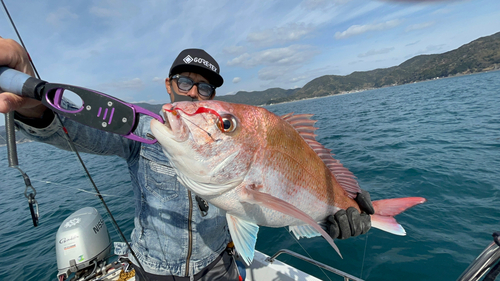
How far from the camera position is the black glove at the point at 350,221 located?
219 centimetres

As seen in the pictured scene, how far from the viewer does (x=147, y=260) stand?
212 centimetres

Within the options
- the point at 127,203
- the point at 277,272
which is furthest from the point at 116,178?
the point at 277,272

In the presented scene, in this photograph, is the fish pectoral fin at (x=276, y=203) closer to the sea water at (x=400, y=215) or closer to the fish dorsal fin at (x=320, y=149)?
the fish dorsal fin at (x=320, y=149)

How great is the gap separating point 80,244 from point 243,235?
11.7ft

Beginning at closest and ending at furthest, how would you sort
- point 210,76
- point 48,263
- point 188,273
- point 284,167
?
point 284,167 → point 188,273 → point 210,76 → point 48,263

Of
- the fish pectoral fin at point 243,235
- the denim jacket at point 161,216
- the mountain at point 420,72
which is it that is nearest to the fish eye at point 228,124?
the fish pectoral fin at point 243,235

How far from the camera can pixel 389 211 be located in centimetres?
243

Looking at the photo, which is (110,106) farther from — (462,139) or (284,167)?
(462,139)

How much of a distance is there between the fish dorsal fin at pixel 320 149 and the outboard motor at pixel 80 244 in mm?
4168

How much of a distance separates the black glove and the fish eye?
155cm

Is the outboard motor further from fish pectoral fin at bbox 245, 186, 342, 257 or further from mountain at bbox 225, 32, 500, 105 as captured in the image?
mountain at bbox 225, 32, 500, 105

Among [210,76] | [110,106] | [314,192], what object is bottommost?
[314,192]

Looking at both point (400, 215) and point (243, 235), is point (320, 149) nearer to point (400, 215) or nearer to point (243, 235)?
point (243, 235)

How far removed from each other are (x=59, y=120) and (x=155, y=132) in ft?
3.24
